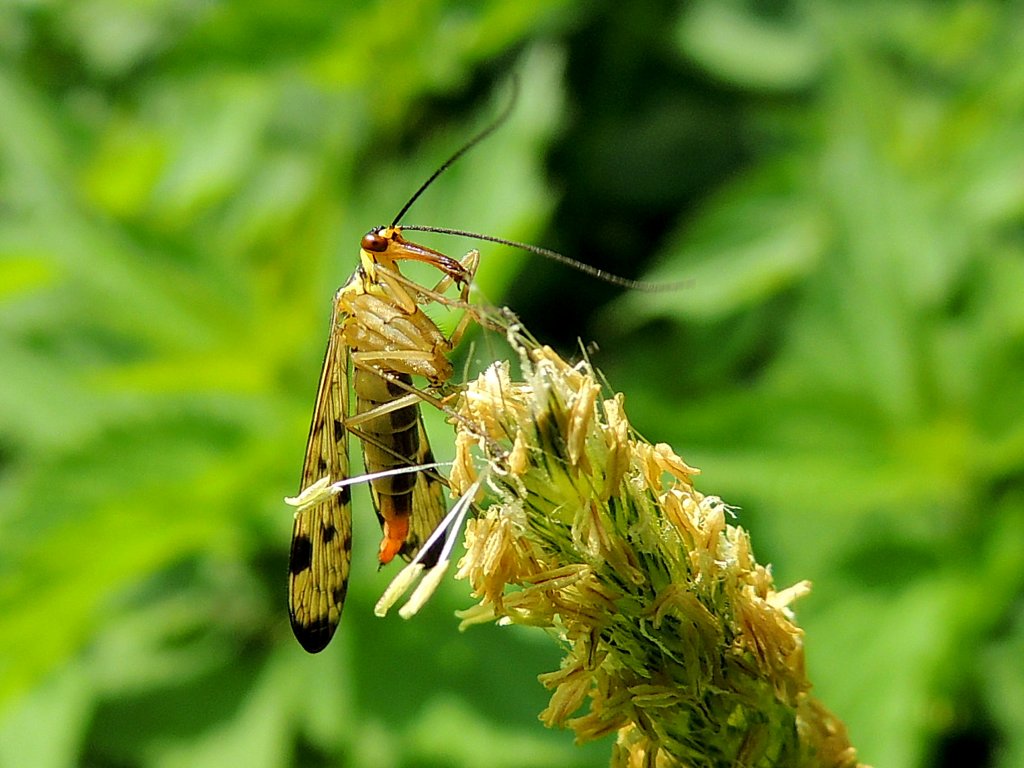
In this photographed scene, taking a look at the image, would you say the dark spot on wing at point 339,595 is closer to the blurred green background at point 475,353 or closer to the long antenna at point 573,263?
the long antenna at point 573,263

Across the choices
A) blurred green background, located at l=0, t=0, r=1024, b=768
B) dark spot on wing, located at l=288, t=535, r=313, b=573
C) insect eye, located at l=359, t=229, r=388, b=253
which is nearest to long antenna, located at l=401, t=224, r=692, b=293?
insect eye, located at l=359, t=229, r=388, b=253

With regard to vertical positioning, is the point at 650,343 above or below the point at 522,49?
below

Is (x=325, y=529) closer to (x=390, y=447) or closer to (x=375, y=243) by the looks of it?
(x=390, y=447)

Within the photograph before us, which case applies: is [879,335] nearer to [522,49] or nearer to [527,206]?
[527,206]

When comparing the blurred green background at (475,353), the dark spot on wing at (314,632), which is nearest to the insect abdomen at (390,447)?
the dark spot on wing at (314,632)

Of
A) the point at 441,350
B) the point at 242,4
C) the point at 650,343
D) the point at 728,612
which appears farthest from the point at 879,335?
the point at 728,612

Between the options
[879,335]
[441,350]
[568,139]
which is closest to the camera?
[441,350]

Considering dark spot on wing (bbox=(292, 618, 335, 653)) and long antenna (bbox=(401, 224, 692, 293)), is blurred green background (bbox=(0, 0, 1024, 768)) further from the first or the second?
dark spot on wing (bbox=(292, 618, 335, 653))
